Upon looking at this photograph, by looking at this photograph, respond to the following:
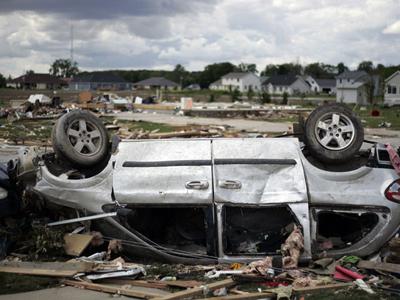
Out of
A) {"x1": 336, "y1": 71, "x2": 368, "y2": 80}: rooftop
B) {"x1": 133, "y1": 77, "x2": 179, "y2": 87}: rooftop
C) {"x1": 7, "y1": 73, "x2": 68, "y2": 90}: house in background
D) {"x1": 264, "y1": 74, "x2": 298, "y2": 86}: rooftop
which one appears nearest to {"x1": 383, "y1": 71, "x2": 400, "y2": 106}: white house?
{"x1": 336, "y1": 71, "x2": 368, "y2": 80}: rooftop

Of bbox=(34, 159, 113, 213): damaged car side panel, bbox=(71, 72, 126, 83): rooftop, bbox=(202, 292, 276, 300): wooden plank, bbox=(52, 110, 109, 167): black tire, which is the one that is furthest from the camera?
bbox=(71, 72, 126, 83): rooftop

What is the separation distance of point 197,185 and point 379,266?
1.90 metres

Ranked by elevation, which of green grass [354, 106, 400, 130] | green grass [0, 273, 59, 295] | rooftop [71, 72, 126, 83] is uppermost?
rooftop [71, 72, 126, 83]

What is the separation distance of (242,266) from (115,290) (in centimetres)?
123

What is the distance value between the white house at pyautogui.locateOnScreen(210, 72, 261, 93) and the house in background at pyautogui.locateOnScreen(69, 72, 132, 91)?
75.7ft

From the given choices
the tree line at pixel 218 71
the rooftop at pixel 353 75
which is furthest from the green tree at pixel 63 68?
the rooftop at pixel 353 75

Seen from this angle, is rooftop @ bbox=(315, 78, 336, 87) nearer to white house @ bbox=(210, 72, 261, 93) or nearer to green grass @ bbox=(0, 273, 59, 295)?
white house @ bbox=(210, 72, 261, 93)

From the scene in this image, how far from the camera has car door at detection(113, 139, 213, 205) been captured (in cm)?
566

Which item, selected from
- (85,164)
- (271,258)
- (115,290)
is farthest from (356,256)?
(85,164)

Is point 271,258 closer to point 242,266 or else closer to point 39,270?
point 242,266

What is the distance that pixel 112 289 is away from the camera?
5.24m

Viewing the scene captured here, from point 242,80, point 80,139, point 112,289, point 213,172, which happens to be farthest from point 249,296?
point 242,80

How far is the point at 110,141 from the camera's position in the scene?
696 centimetres

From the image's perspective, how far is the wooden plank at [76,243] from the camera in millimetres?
6000
